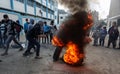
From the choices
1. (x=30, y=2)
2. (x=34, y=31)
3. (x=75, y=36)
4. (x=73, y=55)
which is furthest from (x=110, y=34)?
(x=30, y=2)

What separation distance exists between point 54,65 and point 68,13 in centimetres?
232

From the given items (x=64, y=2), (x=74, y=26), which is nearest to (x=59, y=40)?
(x=74, y=26)

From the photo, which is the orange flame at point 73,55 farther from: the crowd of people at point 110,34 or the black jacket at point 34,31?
the crowd of people at point 110,34

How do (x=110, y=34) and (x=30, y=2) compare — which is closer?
(x=110, y=34)

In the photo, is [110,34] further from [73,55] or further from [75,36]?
[73,55]

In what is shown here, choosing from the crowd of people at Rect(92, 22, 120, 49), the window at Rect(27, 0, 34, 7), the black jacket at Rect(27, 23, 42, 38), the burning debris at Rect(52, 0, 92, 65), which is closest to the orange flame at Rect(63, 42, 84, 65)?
the burning debris at Rect(52, 0, 92, 65)

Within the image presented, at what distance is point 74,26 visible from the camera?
20.4 ft

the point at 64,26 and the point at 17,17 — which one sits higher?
the point at 17,17

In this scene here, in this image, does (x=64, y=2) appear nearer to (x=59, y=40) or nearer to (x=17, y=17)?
(x=59, y=40)

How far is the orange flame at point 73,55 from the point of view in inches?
239

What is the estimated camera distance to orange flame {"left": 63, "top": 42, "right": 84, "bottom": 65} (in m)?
6.07

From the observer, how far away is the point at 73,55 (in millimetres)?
6098

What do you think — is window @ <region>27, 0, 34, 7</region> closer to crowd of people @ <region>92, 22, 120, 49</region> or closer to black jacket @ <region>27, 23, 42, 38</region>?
crowd of people @ <region>92, 22, 120, 49</region>

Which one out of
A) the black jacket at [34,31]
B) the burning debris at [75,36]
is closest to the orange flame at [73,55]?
the burning debris at [75,36]
